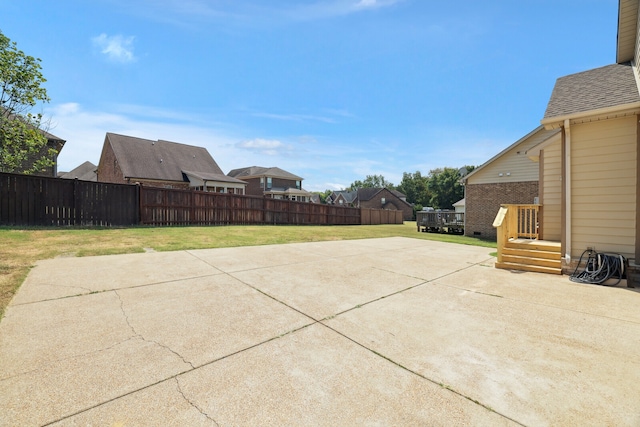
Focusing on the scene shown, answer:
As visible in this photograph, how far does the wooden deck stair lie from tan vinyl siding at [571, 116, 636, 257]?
16.5 inches

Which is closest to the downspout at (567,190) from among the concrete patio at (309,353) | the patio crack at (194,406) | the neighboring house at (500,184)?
the concrete patio at (309,353)

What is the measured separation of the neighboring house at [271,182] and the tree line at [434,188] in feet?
78.2

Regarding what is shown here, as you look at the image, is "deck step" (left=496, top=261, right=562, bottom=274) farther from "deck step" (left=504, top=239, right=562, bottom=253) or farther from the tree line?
the tree line

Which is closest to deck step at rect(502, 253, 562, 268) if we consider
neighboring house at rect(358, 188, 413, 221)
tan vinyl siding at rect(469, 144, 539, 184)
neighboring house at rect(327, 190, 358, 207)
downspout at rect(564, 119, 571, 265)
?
downspout at rect(564, 119, 571, 265)

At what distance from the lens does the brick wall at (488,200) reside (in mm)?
14995

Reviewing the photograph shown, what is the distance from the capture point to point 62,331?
281 centimetres

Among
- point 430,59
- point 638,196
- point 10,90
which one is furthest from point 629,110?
point 10,90

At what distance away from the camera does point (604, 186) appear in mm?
6078

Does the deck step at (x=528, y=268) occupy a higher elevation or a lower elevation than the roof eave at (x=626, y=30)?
lower

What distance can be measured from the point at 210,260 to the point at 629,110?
9.49 metres

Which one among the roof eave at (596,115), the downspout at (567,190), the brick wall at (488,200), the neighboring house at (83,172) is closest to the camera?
the roof eave at (596,115)

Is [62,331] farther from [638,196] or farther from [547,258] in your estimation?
[638,196]

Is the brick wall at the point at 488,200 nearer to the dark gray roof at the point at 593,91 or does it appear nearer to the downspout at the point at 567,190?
the dark gray roof at the point at 593,91

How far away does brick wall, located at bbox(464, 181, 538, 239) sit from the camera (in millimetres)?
14995
